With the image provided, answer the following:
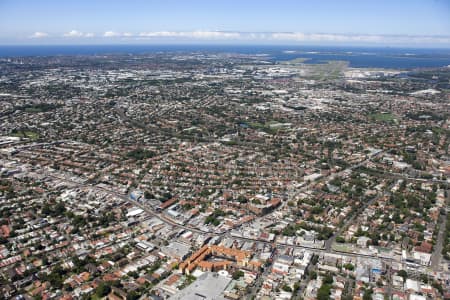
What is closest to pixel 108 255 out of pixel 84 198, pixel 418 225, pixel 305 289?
pixel 84 198

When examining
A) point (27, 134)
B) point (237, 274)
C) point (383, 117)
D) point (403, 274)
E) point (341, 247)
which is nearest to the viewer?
point (237, 274)

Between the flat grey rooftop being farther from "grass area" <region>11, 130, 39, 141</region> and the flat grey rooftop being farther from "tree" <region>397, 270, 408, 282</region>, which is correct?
"grass area" <region>11, 130, 39, 141</region>

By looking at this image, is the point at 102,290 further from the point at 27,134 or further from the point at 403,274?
the point at 27,134

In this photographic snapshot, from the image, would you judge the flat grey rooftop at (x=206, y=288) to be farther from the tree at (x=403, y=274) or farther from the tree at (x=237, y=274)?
the tree at (x=403, y=274)

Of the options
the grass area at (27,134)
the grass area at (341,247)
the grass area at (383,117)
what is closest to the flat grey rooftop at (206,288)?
the grass area at (341,247)

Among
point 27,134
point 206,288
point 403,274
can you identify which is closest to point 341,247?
point 403,274

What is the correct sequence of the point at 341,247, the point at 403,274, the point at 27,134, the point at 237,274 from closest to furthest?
1. the point at 237,274
2. the point at 403,274
3. the point at 341,247
4. the point at 27,134

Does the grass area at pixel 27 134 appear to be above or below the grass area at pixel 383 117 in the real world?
below

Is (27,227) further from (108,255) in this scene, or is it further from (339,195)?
(339,195)

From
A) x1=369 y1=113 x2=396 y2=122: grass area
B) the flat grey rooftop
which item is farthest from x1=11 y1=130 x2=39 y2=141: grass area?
x1=369 y1=113 x2=396 y2=122: grass area
